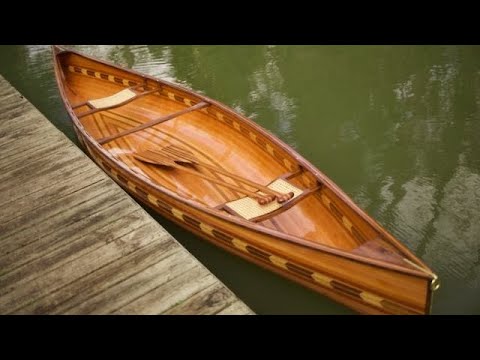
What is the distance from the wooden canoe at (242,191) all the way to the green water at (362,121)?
1.29 ft

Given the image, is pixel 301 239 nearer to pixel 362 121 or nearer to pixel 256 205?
pixel 256 205

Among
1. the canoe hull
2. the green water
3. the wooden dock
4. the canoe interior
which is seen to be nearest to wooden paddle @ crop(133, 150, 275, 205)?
the canoe interior

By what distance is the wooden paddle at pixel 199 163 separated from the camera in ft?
13.6

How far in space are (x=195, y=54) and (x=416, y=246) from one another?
644 centimetres

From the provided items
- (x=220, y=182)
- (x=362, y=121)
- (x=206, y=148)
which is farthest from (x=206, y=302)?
(x=362, y=121)

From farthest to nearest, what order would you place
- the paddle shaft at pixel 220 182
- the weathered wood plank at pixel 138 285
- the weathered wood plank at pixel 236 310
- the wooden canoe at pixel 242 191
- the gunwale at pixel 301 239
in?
the paddle shaft at pixel 220 182 < the wooden canoe at pixel 242 191 < the gunwale at pixel 301 239 < the weathered wood plank at pixel 138 285 < the weathered wood plank at pixel 236 310

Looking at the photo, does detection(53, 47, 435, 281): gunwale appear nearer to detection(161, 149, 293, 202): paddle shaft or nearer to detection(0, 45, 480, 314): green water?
detection(161, 149, 293, 202): paddle shaft

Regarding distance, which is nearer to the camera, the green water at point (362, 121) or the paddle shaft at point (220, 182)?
the green water at point (362, 121)

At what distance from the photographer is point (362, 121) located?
6.38 meters

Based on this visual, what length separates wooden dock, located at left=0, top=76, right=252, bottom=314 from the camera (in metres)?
2.95

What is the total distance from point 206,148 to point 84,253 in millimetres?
2438

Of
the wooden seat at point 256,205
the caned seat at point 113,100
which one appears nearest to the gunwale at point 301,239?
the wooden seat at point 256,205

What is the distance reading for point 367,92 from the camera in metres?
7.08

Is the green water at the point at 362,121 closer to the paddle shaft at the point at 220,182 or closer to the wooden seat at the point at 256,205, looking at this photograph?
the wooden seat at the point at 256,205
